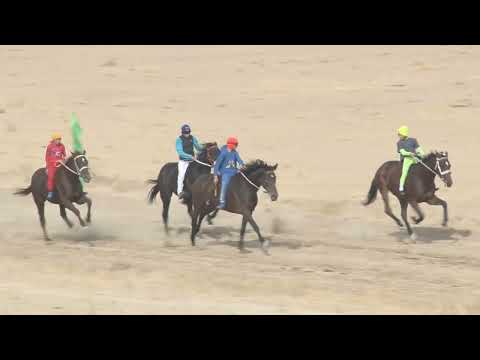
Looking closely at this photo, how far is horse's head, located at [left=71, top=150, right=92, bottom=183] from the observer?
21.3 m

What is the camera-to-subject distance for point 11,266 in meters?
19.5

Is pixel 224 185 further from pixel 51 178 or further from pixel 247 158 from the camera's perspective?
pixel 247 158

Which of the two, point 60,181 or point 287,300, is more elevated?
point 60,181

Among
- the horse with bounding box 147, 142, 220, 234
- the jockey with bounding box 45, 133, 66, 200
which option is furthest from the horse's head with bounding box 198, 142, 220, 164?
the jockey with bounding box 45, 133, 66, 200

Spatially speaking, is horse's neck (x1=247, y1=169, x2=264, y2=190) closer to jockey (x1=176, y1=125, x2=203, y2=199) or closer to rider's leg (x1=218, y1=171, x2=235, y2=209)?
rider's leg (x1=218, y1=171, x2=235, y2=209)

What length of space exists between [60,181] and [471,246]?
8943 mm

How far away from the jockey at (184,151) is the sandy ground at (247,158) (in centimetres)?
136

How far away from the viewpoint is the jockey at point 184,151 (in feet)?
73.3

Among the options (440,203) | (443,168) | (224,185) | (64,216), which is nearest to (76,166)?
(64,216)

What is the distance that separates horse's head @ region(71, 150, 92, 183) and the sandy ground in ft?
5.00

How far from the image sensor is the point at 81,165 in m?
21.5
